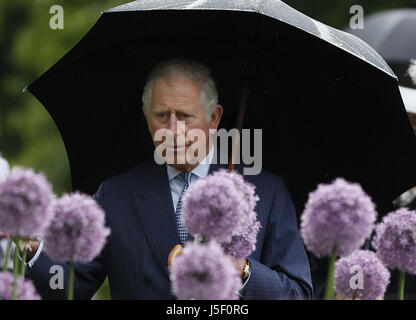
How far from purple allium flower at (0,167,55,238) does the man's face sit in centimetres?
103

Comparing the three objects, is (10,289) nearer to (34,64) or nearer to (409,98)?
(409,98)

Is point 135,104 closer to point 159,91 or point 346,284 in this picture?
point 159,91

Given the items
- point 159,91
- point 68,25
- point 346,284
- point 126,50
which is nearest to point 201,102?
point 159,91

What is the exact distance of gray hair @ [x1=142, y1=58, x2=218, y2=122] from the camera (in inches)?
102

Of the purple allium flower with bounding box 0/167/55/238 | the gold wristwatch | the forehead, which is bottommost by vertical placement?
the gold wristwatch

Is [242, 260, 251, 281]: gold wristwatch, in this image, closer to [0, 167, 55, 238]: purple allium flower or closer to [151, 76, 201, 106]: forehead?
[151, 76, 201, 106]: forehead

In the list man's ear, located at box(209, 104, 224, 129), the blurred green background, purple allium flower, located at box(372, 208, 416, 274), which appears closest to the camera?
purple allium flower, located at box(372, 208, 416, 274)

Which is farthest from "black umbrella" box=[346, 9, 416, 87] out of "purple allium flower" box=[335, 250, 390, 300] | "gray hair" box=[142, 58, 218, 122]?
"purple allium flower" box=[335, 250, 390, 300]

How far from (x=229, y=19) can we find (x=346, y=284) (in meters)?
1.01

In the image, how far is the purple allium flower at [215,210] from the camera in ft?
5.15

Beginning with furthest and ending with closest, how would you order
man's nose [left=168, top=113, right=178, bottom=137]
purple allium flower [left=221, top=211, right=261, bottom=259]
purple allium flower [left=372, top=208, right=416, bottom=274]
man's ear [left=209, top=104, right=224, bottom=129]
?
man's ear [left=209, top=104, right=224, bottom=129] < man's nose [left=168, top=113, right=178, bottom=137] < purple allium flower [left=221, top=211, right=261, bottom=259] < purple allium flower [left=372, top=208, right=416, bottom=274]

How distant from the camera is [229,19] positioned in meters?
2.58

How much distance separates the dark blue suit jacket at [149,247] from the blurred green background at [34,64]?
524 cm

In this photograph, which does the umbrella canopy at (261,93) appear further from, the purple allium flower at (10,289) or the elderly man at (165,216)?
the purple allium flower at (10,289)
